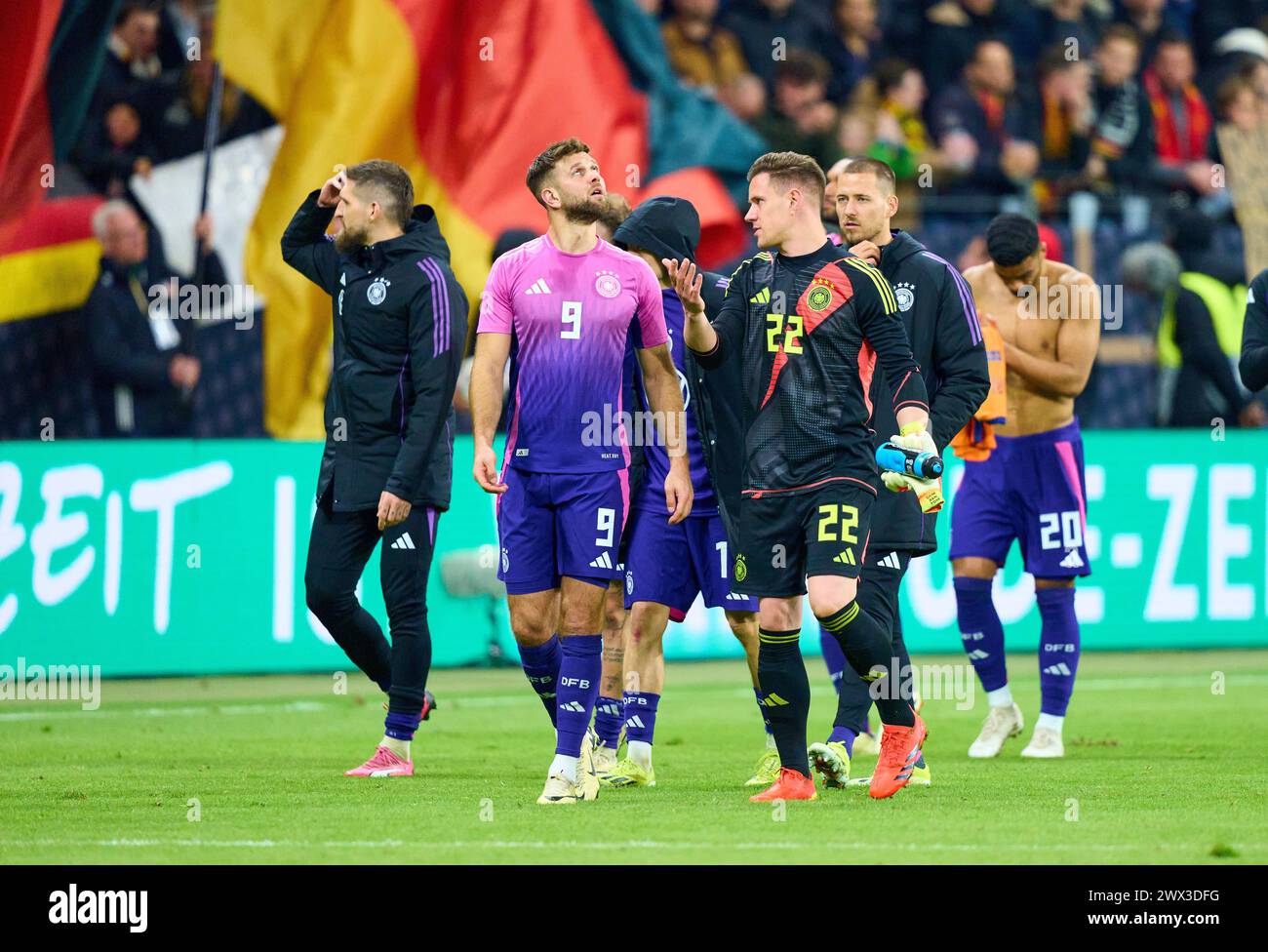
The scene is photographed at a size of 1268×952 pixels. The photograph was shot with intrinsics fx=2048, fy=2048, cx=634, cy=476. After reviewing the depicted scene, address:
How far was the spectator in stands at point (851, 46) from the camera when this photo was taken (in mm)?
18000

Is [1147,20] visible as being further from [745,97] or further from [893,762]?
[893,762]

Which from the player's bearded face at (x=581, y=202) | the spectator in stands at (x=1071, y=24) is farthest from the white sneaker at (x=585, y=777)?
the spectator in stands at (x=1071, y=24)

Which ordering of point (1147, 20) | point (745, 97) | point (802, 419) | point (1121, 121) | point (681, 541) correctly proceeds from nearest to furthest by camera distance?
1. point (802, 419)
2. point (681, 541)
3. point (745, 97)
4. point (1121, 121)
5. point (1147, 20)

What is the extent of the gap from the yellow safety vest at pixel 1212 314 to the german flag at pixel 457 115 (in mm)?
3325

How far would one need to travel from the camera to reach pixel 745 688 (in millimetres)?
13117

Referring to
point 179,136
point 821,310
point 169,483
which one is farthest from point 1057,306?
point 179,136

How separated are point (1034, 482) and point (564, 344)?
3.40 meters

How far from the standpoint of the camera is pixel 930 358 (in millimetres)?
8445

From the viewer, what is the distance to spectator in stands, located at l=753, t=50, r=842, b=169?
54.6ft

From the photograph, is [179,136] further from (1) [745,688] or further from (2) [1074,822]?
(2) [1074,822]

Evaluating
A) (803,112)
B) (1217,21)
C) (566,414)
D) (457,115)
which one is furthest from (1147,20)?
(566,414)

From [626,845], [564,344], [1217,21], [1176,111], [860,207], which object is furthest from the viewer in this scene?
[1217,21]

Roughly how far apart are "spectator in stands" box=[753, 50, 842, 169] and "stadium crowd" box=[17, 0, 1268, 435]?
0.02m

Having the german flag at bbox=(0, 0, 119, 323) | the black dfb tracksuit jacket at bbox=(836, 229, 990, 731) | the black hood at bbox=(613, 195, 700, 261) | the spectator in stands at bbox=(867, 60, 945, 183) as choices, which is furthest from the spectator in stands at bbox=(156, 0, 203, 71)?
the black dfb tracksuit jacket at bbox=(836, 229, 990, 731)
